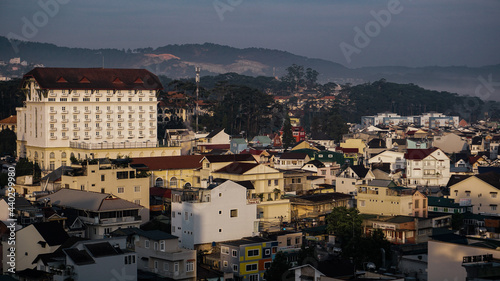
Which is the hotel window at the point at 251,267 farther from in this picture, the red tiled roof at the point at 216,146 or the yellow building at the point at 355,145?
the yellow building at the point at 355,145

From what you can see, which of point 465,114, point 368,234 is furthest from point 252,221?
point 465,114

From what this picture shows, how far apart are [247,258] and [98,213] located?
17.3ft

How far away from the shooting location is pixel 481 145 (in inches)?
2388

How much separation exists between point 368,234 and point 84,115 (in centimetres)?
2407

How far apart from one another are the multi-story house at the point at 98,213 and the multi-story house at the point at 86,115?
1475 centimetres

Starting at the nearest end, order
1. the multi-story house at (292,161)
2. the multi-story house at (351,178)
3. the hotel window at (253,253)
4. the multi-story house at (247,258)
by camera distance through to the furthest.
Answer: the multi-story house at (247,258) < the hotel window at (253,253) < the multi-story house at (351,178) < the multi-story house at (292,161)

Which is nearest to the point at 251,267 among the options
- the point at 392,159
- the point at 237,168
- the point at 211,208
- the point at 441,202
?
the point at 211,208

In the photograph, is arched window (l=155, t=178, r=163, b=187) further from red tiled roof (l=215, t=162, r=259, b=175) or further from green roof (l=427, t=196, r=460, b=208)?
green roof (l=427, t=196, r=460, b=208)

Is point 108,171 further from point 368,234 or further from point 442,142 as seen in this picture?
point 442,142

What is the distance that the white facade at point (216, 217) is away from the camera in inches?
1005

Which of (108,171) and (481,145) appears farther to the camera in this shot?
(481,145)

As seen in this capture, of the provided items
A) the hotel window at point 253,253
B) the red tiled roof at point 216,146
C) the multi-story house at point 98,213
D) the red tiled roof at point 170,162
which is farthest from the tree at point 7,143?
the hotel window at point 253,253

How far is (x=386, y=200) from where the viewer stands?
2961cm

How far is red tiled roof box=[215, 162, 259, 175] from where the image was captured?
32500mm
